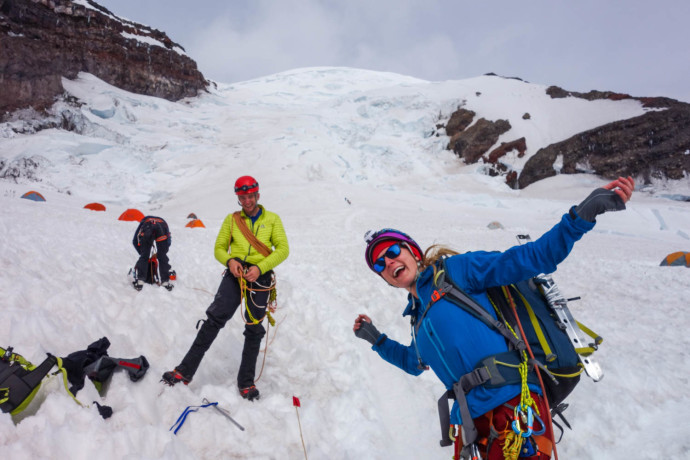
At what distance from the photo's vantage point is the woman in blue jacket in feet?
5.71

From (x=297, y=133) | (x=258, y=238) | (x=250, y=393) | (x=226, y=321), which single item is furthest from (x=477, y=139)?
(x=250, y=393)

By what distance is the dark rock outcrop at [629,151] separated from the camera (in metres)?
29.2

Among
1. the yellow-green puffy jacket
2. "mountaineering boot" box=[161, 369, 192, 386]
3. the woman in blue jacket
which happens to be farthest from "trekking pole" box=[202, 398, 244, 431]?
the woman in blue jacket

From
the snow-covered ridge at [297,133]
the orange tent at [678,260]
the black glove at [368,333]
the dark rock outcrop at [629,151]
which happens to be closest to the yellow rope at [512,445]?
the black glove at [368,333]

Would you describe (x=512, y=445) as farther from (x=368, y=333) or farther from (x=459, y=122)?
(x=459, y=122)

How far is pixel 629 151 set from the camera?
104 feet

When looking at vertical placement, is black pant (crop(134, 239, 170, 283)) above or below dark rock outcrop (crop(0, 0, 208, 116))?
below

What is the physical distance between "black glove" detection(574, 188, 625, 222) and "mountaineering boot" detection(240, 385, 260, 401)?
3370mm

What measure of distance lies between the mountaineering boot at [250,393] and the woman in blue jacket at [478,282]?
2.17 m

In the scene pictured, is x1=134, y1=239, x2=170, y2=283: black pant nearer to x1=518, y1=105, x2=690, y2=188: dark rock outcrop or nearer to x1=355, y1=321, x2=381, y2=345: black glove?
x1=355, y1=321, x2=381, y2=345: black glove

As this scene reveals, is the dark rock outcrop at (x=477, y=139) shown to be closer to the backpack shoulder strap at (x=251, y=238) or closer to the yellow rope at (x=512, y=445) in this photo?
the backpack shoulder strap at (x=251, y=238)

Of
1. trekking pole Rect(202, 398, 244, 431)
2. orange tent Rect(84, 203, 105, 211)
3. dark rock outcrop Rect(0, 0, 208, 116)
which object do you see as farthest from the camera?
dark rock outcrop Rect(0, 0, 208, 116)

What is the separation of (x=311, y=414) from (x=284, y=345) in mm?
1681

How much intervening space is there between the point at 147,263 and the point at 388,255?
540 centimetres
